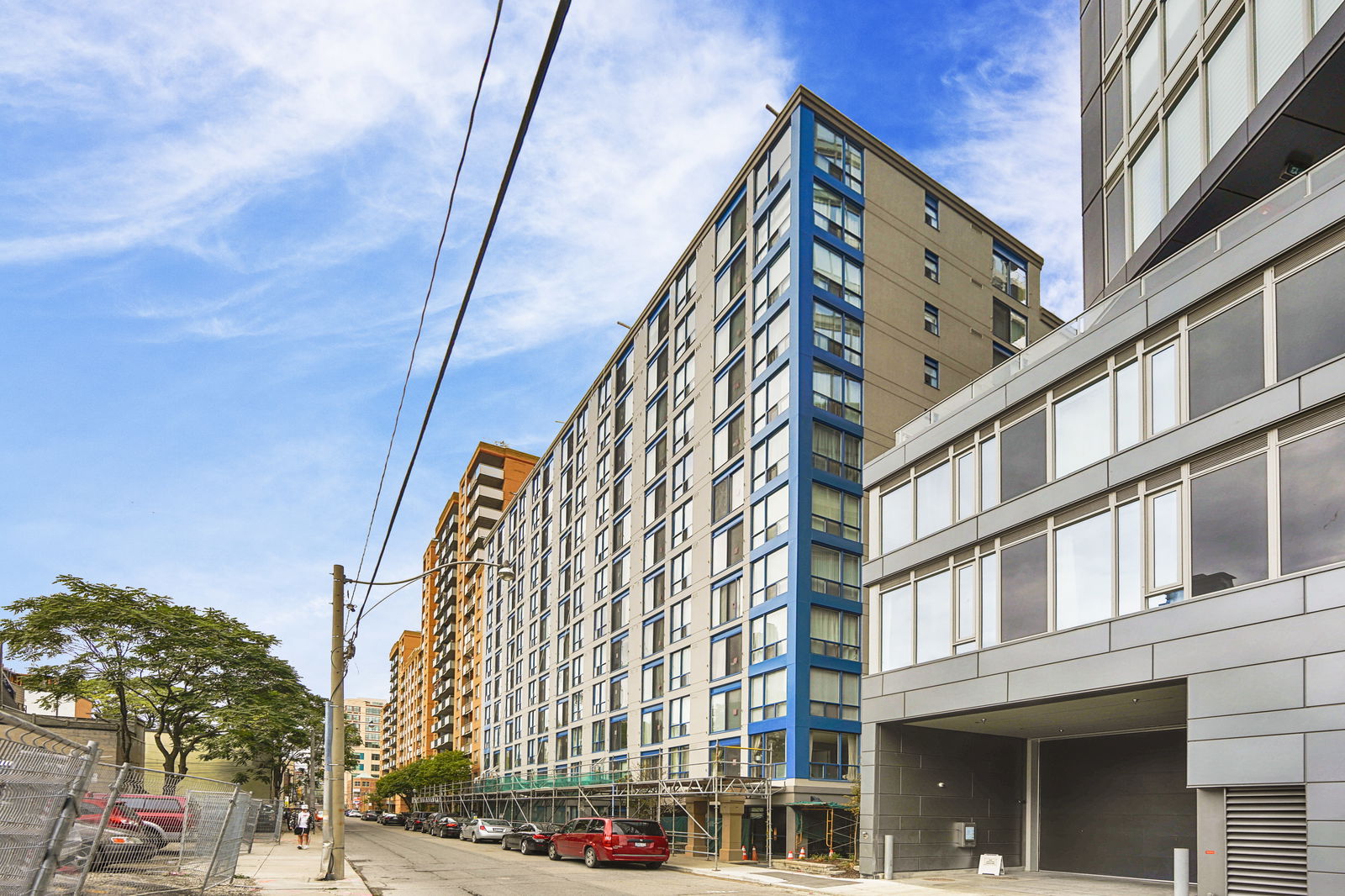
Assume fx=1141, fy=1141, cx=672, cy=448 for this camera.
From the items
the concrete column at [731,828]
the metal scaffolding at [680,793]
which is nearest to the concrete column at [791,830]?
the metal scaffolding at [680,793]

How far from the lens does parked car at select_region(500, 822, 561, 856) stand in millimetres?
39594

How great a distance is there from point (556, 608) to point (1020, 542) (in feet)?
174

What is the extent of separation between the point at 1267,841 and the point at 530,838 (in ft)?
91.8

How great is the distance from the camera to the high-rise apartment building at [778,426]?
4122 centimetres

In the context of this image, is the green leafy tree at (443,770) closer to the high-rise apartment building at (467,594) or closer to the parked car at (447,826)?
the high-rise apartment building at (467,594)

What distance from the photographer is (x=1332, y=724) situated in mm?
15953

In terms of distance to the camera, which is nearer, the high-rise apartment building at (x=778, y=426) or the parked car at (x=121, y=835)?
the parked car at (x=121, y=835)

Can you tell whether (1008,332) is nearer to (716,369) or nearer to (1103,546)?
(716,369)

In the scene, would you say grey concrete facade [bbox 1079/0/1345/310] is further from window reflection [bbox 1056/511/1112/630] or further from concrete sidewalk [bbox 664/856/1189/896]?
Answer: concrete sidewalk [bbox 664/856/1189/896]

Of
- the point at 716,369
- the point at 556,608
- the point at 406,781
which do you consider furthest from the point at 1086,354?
the point at 406,781

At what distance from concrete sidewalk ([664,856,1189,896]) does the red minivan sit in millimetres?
1983

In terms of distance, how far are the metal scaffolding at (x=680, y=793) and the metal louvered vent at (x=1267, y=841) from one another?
1831 cm

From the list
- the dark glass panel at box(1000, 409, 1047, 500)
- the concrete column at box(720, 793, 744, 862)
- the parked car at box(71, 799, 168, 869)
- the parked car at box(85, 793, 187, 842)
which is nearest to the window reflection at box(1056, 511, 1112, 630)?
the dark glass panel at box(1000, 409, 1047, 500)

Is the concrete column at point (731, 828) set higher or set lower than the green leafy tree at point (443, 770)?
higher
